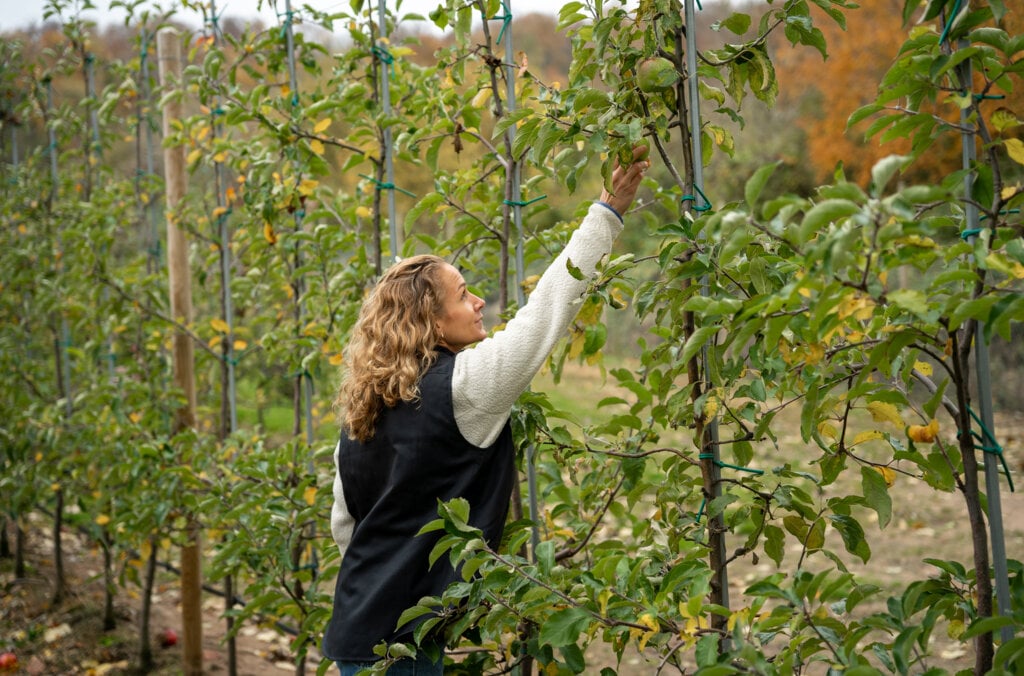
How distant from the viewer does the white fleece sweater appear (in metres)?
1.49

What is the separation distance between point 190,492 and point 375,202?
1.12 meters

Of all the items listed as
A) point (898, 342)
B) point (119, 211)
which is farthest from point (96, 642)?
point (898, 342)

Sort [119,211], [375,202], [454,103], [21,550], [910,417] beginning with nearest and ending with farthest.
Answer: [454,103] < [375,202] < [119,211] < [21,550] < [910,417]

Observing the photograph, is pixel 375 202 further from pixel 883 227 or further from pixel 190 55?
pixel 883 227

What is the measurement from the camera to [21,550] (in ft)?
13.5

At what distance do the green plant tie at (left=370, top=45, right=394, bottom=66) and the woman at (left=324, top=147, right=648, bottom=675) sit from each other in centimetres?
79

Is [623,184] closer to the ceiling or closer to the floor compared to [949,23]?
closer to the floor

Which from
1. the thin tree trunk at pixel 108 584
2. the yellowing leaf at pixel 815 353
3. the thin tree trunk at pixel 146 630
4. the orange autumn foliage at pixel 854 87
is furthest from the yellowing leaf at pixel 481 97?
the orange autumn foliage at pixel 854 87

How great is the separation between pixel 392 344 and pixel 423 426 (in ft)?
0.55

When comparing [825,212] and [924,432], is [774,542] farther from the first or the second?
[825,212]

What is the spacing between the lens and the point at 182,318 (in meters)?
3.11

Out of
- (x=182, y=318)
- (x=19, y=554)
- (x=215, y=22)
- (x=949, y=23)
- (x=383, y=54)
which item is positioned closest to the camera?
(x=949, y=23)

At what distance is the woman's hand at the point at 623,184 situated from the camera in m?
1.52

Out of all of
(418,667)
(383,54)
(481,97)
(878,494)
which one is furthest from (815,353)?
(383,54)
